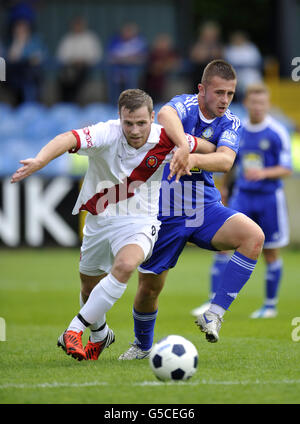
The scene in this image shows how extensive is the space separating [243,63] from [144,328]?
13074 mm

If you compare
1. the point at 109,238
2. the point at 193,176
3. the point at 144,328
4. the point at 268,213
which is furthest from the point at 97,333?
the point at 268,213

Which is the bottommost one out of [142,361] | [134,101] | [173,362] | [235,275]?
[142,361]

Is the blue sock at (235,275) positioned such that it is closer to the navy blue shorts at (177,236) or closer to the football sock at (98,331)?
the navy blue shorts at (177,236)

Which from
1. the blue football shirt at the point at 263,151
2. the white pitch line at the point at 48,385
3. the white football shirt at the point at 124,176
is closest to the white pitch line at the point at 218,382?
the white pitch line at the point at 48,385

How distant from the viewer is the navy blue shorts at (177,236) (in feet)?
21.0

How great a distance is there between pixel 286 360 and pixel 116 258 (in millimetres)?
1514

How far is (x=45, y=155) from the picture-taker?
554cm

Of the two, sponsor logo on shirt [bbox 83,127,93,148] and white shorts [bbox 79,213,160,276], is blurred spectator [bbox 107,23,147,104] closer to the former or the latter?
white shorts [bbox 79,213,160,276]

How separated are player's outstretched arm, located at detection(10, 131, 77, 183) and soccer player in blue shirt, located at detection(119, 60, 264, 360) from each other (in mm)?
797

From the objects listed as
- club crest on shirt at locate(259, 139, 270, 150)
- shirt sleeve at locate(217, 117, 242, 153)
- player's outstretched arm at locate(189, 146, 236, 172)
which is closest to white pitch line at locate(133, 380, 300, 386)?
player's outstretched arm at locate(189, 146, 236, 172)

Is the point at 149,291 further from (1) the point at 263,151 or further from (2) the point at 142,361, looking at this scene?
(1) the point at 263,151

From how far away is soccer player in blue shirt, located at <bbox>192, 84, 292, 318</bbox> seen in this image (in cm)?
952

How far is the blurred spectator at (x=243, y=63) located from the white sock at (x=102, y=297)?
13217 mm
